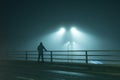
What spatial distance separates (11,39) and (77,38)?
1835 centimetres

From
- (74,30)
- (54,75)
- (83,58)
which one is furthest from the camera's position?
(83,58)

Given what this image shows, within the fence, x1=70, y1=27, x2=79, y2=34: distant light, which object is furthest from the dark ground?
x1=70, y1=27, x2=79, y2=34: distant light

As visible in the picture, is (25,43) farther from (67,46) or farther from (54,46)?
(67,46)

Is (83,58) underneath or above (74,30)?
underneath

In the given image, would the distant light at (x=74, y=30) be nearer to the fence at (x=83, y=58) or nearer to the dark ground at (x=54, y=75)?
the fence at (x=83, y=58)

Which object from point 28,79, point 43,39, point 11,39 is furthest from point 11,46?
point 28,79

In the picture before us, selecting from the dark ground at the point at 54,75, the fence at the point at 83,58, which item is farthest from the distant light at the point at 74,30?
the dark ground at the point at 54,75

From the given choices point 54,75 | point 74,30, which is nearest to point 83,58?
point 74,30

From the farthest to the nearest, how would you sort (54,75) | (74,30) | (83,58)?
(83,58)
(74,30)
(54,75)

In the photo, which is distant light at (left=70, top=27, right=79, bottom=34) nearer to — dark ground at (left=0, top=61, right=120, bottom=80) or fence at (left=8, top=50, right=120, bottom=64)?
fence at (left=8, top=50, right=120, bottom=64)

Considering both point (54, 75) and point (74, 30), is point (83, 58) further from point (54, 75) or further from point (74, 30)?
A: point (54, 75)

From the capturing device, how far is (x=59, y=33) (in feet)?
129

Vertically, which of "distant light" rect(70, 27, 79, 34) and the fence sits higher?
"distant light" rect(70, 27, 79, 34)

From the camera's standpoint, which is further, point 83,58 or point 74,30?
point 83,58
